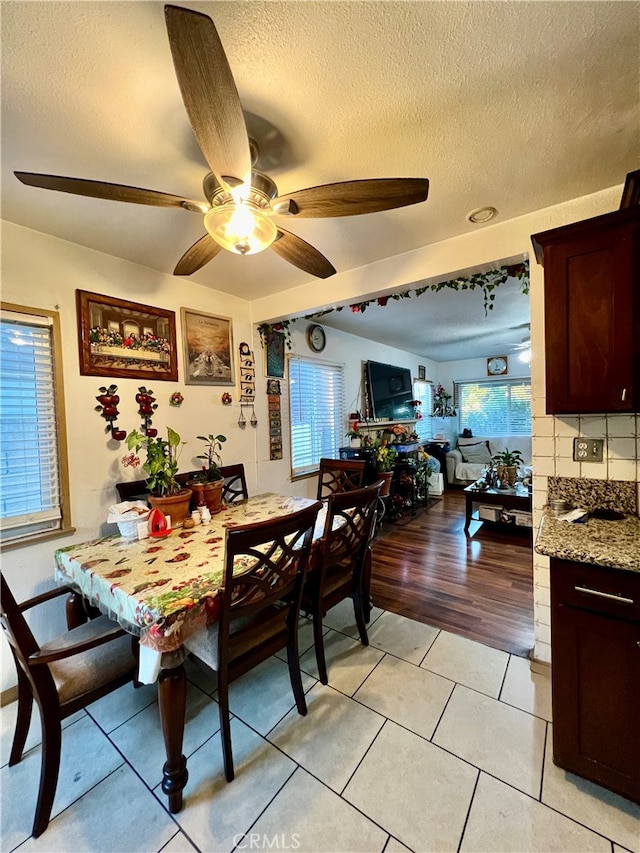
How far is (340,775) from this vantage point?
1.28m

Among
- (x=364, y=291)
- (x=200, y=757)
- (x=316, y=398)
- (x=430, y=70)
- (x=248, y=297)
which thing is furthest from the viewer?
(x=316, y=398)

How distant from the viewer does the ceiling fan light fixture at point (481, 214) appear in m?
1.72

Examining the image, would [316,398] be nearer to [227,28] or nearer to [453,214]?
[453,214]

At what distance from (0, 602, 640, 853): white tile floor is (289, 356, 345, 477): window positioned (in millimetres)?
2100

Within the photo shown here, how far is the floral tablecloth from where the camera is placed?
3.74 feet

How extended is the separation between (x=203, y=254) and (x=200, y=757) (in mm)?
2215

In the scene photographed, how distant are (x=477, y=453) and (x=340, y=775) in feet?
18.5

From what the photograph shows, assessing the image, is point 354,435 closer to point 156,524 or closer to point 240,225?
point 156,524

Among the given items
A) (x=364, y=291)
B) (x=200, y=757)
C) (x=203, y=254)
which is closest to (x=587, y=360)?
(x=364, y=291)

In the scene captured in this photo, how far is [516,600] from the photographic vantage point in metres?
2.43

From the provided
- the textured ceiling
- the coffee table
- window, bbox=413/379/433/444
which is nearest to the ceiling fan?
the textured ceiling

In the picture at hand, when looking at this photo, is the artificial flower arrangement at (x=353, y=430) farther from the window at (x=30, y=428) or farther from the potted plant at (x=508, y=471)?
the window at (x=30, y=428)

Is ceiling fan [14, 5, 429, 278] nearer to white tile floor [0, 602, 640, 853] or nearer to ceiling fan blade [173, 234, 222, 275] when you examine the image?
ceiling fan blade [173, 234, 222, 275]

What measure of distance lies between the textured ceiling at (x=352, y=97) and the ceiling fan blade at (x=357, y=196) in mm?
246
